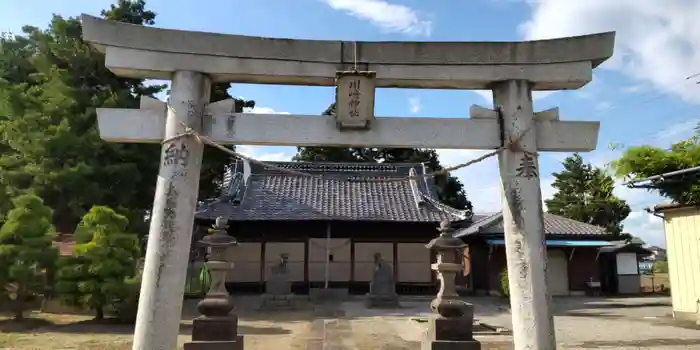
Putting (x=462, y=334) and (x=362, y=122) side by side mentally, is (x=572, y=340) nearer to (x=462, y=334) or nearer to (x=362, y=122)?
(x=462, y=334)

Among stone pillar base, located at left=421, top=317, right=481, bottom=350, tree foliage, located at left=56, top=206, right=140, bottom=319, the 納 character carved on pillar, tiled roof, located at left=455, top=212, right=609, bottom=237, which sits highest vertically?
tiled roof, located at left=455, top=212, right=609, bottom=237

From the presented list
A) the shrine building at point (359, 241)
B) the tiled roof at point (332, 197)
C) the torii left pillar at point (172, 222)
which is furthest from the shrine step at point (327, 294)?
the torii left pillar at point (172, 222)

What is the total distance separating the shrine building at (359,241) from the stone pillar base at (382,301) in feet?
12.3

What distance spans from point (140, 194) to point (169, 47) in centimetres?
1679

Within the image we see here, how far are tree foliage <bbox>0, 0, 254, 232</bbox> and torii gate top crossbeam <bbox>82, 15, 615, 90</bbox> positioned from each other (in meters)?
14.0

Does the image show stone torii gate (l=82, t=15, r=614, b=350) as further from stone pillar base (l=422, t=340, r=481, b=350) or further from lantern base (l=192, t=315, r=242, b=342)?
lantern base (l=192, t=315, r=242, b=342)

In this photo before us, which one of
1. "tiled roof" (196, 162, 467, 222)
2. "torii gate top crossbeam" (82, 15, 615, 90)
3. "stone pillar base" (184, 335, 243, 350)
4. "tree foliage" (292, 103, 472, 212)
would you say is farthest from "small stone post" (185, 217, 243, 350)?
"tree foliage" (292, 103, 472, 212)

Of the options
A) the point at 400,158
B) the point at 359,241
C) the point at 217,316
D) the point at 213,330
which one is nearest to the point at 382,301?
the point at 359,241

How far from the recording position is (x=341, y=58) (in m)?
5.09

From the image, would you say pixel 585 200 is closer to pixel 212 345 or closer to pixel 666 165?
pixel 666 165

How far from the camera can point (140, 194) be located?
2023 cm

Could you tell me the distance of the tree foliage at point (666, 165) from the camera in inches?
554

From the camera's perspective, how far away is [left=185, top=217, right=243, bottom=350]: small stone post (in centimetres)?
769

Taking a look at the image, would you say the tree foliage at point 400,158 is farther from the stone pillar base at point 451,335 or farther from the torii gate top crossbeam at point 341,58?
the torii gate top crossbeam at point 341,58
